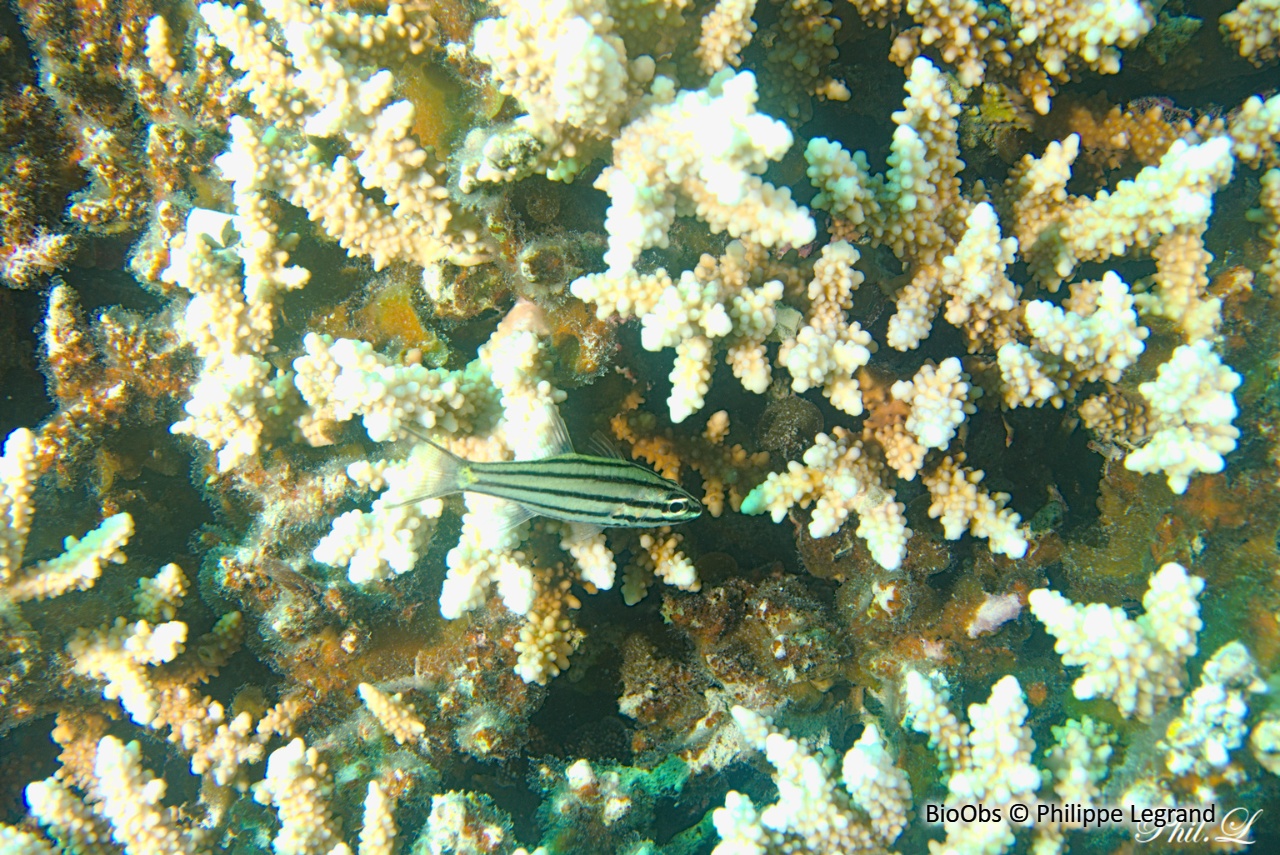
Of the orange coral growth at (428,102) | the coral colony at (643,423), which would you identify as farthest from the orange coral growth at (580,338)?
the orange coral growth at (428,102)

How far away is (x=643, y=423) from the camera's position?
267 cm

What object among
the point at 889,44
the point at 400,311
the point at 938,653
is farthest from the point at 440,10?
the point at 938,653

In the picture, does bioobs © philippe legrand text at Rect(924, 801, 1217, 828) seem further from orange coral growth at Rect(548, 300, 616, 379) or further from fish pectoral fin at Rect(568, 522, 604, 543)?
orange coral growth at Rect(548, 300, 616, 379)

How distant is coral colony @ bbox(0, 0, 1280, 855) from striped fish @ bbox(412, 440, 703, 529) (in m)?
0.02

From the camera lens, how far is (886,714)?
2865mm

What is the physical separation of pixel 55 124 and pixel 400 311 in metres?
1.89

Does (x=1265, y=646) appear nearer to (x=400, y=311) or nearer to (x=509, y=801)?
(x=509, y=801)

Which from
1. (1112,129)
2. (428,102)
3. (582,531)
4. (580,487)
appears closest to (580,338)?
(580,487)

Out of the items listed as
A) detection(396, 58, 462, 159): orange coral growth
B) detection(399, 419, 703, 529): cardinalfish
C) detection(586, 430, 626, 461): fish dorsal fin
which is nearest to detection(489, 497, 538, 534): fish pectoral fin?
detection(399, 419, 703, 529): cardinalfish

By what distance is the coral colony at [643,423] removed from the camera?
2.37 meters

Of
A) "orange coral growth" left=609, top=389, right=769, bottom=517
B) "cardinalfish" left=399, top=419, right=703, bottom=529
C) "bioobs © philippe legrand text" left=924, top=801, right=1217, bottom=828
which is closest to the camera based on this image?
"cardinalfish" left=399, top=419, right=703, bottom=529

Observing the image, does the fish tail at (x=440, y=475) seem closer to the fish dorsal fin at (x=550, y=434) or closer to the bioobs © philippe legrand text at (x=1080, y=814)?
the fish dorsal fin at (x=550, y=434)

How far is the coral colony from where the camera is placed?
2369 mm

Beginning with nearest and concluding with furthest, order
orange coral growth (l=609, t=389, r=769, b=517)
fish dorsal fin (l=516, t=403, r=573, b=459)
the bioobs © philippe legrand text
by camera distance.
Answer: fish dorsal fin (l=516, t=403, r=573, b=459) → the bioobs © philippe legrand text → orange coral growth (l=609, t=389, r=769, b=517)
